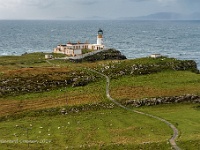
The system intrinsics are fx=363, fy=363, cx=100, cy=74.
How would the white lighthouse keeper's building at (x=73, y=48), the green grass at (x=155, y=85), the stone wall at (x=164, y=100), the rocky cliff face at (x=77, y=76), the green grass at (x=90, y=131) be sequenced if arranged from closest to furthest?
1. the green grass at (x=90, y=131)
2. the stone wall at (x=164, y=100)
3. the green grass at (x=155, y=85)
4. the rocky cliff face at (x=77, y=76)
5. the white lighthouse keeper's building at (x=73, y=48)

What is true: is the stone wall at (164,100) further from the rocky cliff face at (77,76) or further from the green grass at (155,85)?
the rocky cliff face at (77,76)

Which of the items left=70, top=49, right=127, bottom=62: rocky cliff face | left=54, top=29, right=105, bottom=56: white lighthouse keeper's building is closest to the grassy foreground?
left=70, top=49, right=127, bottom=62: rocky cliff face

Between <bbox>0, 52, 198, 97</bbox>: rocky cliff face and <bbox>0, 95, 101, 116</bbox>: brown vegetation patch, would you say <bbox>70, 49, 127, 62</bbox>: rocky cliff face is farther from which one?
<bbox>0, 95, 101, 116</bbox>: brown vegetation patch

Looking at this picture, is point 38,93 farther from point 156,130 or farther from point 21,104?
point 156,130

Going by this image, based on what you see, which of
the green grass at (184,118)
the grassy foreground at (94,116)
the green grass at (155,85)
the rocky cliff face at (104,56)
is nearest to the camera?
the green grass at (184,118)

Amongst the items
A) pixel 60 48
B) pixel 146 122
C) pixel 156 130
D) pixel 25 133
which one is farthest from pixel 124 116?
pixel 60 48

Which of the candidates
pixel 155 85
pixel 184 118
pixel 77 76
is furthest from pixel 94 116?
pixel 155 85

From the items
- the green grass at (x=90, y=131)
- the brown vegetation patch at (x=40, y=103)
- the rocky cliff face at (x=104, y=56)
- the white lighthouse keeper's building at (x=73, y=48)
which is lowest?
the green grass at (x=90, y=131)

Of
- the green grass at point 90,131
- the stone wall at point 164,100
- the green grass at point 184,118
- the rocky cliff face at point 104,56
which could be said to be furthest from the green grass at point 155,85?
the rocky cliff face at point 104,56

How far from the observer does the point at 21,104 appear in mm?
71750

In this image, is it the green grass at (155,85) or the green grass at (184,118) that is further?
the green grass at (155,85)

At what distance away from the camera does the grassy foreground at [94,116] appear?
5188cm

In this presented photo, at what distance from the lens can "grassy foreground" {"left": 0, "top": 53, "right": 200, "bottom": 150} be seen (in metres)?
51.9

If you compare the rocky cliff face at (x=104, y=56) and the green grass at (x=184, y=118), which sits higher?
the rocky cliff face at (x=104, y=56)
